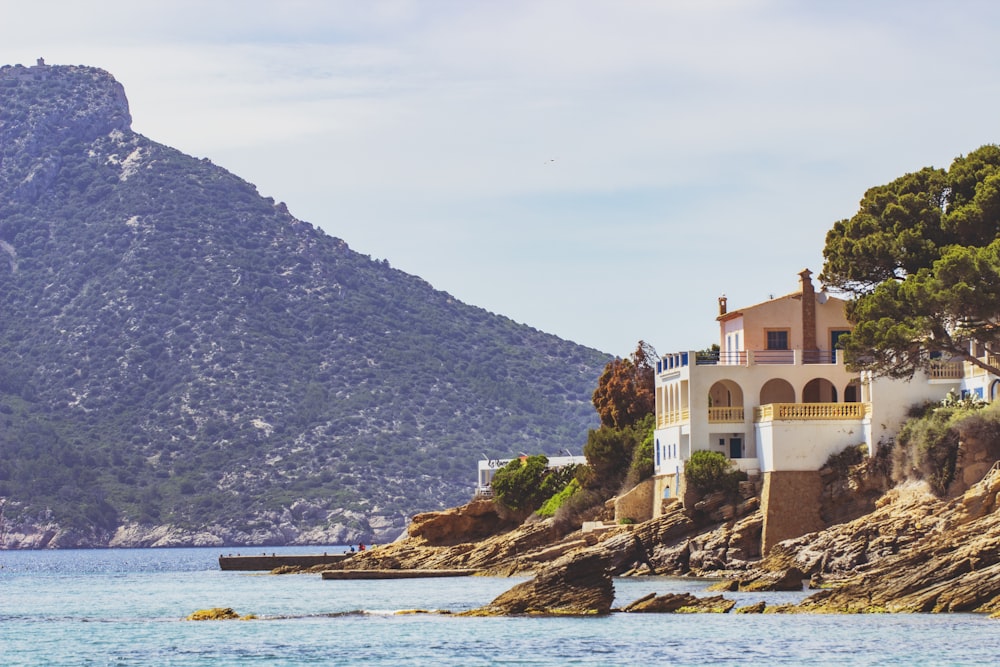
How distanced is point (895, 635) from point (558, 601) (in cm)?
1146

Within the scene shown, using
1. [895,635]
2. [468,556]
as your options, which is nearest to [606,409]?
[468,556]

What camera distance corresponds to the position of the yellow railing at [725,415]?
75.6 m

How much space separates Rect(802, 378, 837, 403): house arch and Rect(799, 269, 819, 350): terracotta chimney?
1.60 m

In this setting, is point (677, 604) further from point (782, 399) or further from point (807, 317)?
point (807, 317)

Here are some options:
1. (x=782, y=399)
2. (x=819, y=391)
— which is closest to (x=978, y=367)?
(x=819, y=391)

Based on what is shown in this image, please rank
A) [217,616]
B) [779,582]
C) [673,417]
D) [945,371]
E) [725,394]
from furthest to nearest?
[725,394] → [673,417] → [945,371] → [779,582] → [217,616]

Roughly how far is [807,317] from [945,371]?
787cm

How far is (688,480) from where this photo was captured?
2913 inches

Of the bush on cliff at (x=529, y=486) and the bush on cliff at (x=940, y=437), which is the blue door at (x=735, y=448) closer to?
the bush on cliff at (x=940, y=437)

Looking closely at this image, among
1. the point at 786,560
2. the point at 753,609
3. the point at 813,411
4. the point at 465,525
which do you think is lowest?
the point at 753,609

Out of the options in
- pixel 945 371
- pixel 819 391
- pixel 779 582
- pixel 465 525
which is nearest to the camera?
pixel 779 582

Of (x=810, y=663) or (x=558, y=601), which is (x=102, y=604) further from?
(x=810, y=663)

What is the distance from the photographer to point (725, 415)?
Answer: 75812mm

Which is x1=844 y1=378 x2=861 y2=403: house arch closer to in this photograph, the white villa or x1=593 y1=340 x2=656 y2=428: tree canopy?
the white villa
